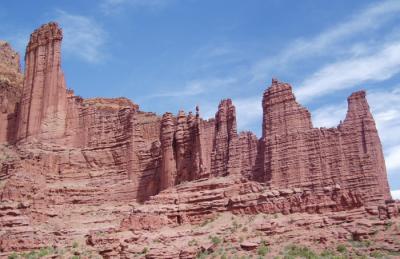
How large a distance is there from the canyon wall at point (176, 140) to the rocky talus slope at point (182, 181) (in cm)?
12

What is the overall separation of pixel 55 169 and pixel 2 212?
33.3 ft

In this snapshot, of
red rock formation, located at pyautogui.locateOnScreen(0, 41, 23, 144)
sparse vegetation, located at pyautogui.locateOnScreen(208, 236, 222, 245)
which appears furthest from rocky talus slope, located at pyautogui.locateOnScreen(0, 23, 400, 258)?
red rock formation, located at pyautogui.locateOnScreen(0, 41, 23, 144)

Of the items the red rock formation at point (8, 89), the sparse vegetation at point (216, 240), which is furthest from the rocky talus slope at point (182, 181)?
the red rock formation at point (8, 89)

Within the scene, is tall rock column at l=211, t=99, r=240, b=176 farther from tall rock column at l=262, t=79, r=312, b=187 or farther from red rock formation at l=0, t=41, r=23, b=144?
red rock formation at l=0, t=41, r=23, b=144

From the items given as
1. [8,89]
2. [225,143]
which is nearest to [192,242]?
[225,143]

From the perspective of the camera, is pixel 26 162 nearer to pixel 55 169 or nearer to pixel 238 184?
pixel 55 169

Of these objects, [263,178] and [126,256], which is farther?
[263,178]

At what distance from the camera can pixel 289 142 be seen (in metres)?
60.7

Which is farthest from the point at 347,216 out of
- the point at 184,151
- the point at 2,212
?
the point at 2,212

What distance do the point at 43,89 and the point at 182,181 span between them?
20.5m

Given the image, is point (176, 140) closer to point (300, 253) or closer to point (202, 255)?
point (202, 255)

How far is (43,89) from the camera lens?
7706 cm

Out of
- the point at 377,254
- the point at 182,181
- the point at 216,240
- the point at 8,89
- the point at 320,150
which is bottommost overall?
the point at 377,254

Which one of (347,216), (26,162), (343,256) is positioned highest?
(26,162)
